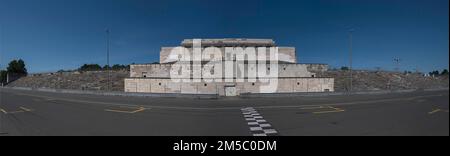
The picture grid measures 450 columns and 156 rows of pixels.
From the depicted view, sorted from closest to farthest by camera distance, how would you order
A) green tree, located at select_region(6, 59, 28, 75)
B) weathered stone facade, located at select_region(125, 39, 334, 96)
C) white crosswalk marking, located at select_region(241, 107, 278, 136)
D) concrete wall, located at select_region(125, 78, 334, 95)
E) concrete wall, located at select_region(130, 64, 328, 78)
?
white crosswalk marking, located at select_region(241, 107, 278, 136) < concrete wall, located at select_region(125, 78, 334, 95) < weathered stone facade, located at select_region(125, 39, 334, 96) < concrete wall, located at select_region(130, 64, 328, 78) < green tree, located at select_region(6, 59, 28, 75)

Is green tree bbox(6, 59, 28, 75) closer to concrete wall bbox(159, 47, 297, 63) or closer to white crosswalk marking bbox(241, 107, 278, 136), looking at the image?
concrete wall bbox(159, 47, 297, 63)

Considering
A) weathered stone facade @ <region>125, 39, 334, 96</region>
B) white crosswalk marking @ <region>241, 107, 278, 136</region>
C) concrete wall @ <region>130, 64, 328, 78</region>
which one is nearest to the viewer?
white crosswalk marking @ <region>241, 107, 278, 136</region>

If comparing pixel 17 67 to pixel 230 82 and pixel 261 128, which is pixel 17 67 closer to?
pixel 230 82

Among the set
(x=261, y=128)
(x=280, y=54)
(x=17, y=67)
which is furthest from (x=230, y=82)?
(x=17, y=67)

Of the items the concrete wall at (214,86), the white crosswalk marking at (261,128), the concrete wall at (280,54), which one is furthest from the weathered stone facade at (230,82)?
the white crosswalk marking at (261,128)

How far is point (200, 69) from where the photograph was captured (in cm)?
3675

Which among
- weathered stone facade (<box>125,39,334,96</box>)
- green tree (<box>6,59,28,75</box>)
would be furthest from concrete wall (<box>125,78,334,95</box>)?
green tree (<box>6,59,28,75</box>)

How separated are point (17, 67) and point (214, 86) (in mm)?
101288

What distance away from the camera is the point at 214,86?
113ft

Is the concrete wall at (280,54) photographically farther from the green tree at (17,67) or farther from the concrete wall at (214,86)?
the green tree at (17,67)

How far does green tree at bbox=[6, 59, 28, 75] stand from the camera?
88.9 metres

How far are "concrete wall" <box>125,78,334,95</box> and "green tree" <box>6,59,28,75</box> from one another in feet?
280
